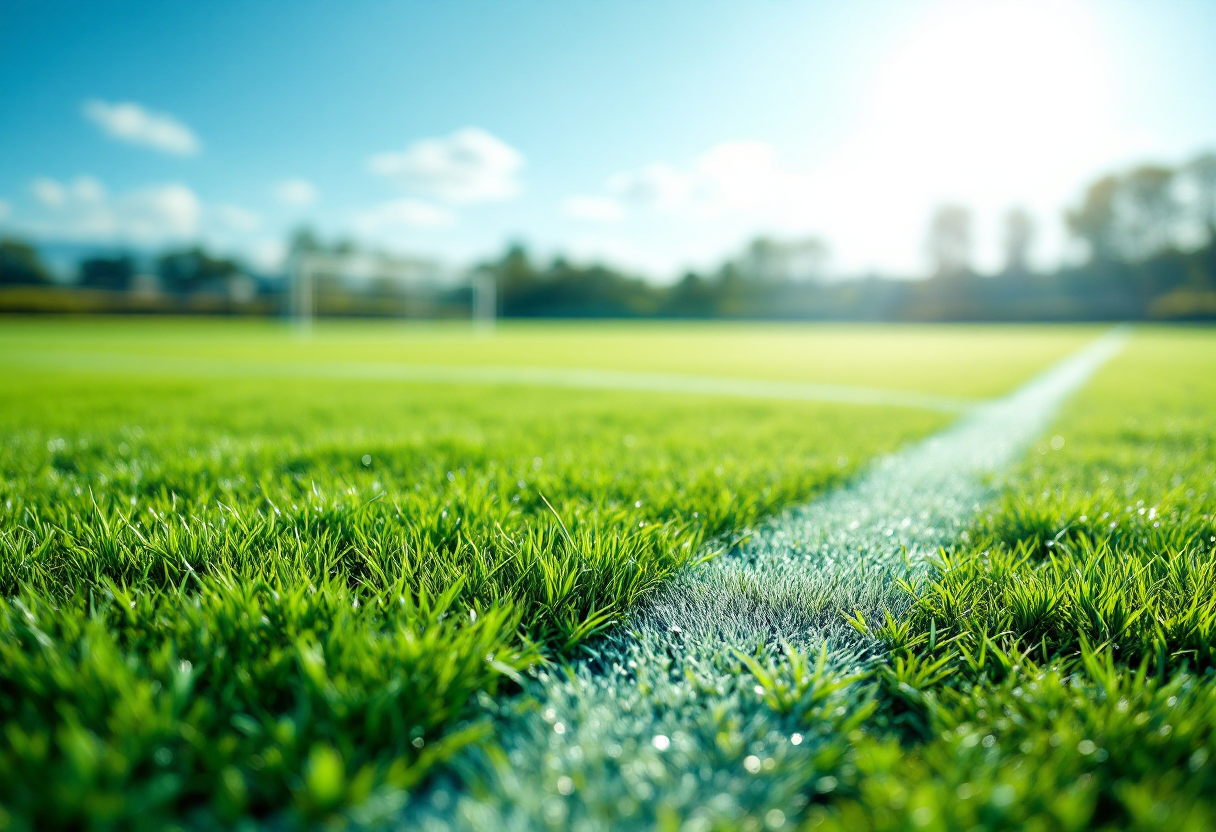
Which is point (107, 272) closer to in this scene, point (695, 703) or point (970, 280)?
point (695, 703)

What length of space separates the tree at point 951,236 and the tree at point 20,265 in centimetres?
6507

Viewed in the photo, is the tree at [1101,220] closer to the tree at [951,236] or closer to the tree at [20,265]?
the tree at [951,236]

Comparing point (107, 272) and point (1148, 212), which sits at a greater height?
point (1148, 212)

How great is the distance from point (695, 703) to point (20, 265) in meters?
50.5

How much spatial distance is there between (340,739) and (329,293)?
4254cm

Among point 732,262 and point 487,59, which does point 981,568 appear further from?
point 732,262

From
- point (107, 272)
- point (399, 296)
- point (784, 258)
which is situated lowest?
point (399, 296)

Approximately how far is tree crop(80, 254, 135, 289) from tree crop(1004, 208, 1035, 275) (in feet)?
209

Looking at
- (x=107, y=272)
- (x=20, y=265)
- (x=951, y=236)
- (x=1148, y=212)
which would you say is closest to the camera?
(x=20, y=265)

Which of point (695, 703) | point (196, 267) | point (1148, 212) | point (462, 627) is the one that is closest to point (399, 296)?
point (196, 267)

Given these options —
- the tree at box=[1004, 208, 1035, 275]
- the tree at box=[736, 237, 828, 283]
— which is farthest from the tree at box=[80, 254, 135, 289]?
the tree at box=[1004, 208, 1035, 275]

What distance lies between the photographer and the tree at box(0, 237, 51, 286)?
3691 centimetres

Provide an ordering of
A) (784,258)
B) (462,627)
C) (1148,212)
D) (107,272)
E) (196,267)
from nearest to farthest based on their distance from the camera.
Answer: (462,627)
(107,272)
(1148,212)
(196,267)
(784,258)

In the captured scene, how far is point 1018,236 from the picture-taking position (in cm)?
5334
